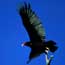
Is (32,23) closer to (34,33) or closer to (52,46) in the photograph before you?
(34,33)

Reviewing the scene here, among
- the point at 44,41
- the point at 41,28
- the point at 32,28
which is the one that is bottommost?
the point at 44,41

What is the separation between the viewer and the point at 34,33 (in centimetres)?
879

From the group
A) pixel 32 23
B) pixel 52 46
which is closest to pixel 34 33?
pixel 32 23

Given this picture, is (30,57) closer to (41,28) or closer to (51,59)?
(41,28)

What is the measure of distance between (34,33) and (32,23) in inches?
18.1

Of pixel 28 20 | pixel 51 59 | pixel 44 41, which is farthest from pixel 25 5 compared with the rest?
pixel 51 59

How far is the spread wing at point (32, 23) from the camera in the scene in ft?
26.2

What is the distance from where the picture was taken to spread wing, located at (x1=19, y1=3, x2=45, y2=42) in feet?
26.2

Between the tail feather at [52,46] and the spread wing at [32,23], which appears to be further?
the spread wing at [32,23]

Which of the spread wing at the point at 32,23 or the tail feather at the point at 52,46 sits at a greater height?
the spread wing at the point at 32,23

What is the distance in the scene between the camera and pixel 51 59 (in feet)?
14.7

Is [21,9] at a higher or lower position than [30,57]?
higher

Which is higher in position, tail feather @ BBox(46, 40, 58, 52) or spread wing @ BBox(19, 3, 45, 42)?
spread wing @ BBox(19, 3, 45, 42)

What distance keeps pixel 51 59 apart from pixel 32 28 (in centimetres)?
435
